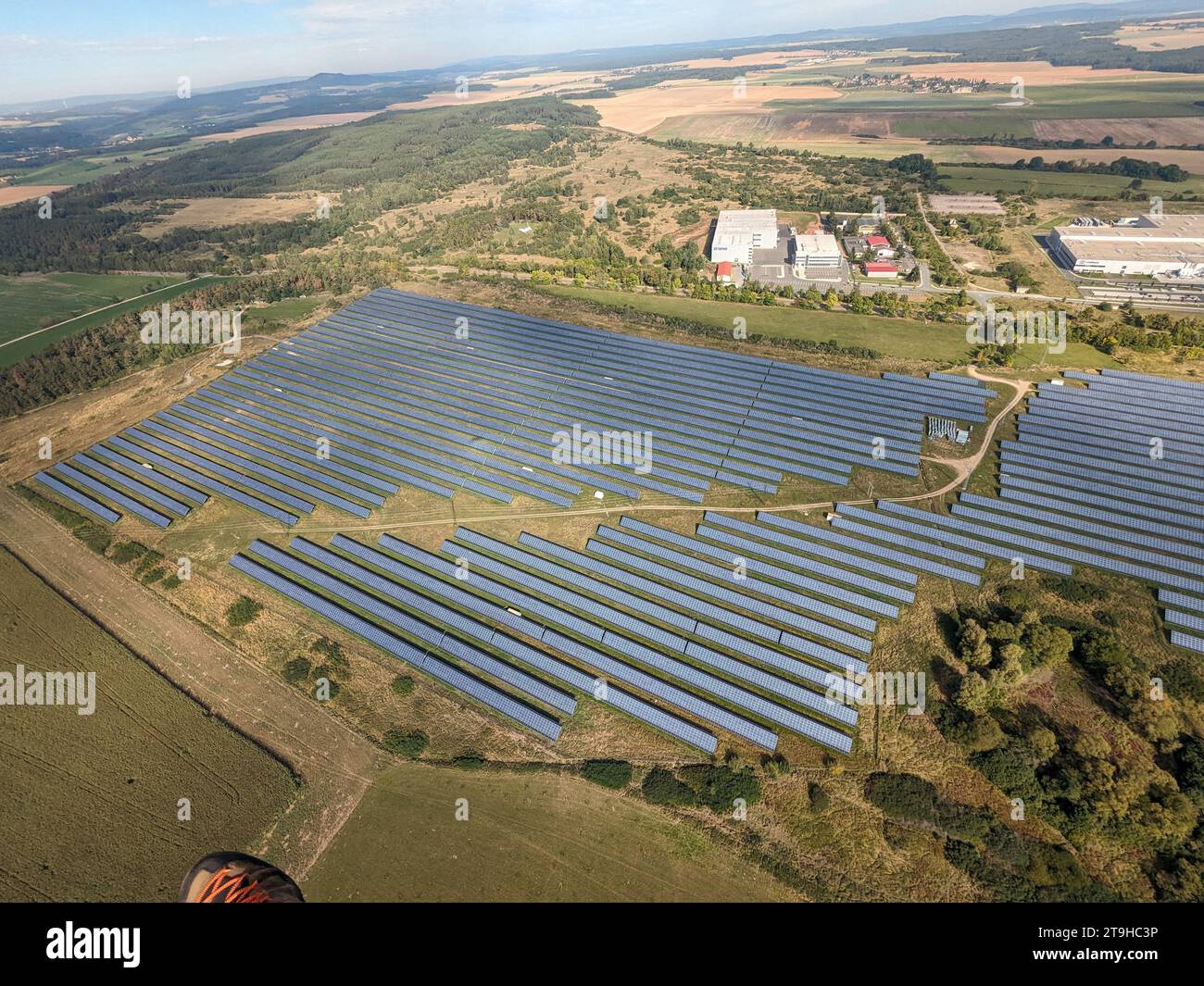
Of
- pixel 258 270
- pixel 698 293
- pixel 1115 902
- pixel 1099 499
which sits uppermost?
pixel 258 270

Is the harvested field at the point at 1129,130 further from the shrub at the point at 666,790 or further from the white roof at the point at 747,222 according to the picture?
the shrub at the point at 666,790

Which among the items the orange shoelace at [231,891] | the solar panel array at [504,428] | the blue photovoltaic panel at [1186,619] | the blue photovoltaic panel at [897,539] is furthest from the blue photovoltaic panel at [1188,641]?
the orange shoelace at [231,891]

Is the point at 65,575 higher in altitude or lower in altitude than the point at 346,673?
higher

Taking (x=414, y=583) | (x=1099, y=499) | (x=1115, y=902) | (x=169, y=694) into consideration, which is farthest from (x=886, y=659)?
(x=169, y=694)

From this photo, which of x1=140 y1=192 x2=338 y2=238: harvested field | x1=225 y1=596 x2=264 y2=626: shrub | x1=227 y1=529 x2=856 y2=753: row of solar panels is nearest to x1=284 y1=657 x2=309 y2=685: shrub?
x1=227 y1=529 x2=856 y2=753: row of solar panels

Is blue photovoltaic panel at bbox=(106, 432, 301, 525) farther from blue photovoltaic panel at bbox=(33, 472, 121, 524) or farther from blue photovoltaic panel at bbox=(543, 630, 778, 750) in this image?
blue photovoltaic panel at bbox=(543, 630, 778, 750)

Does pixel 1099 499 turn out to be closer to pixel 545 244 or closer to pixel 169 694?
pixel 169 694

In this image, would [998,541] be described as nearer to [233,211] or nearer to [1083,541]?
[1083,541]
